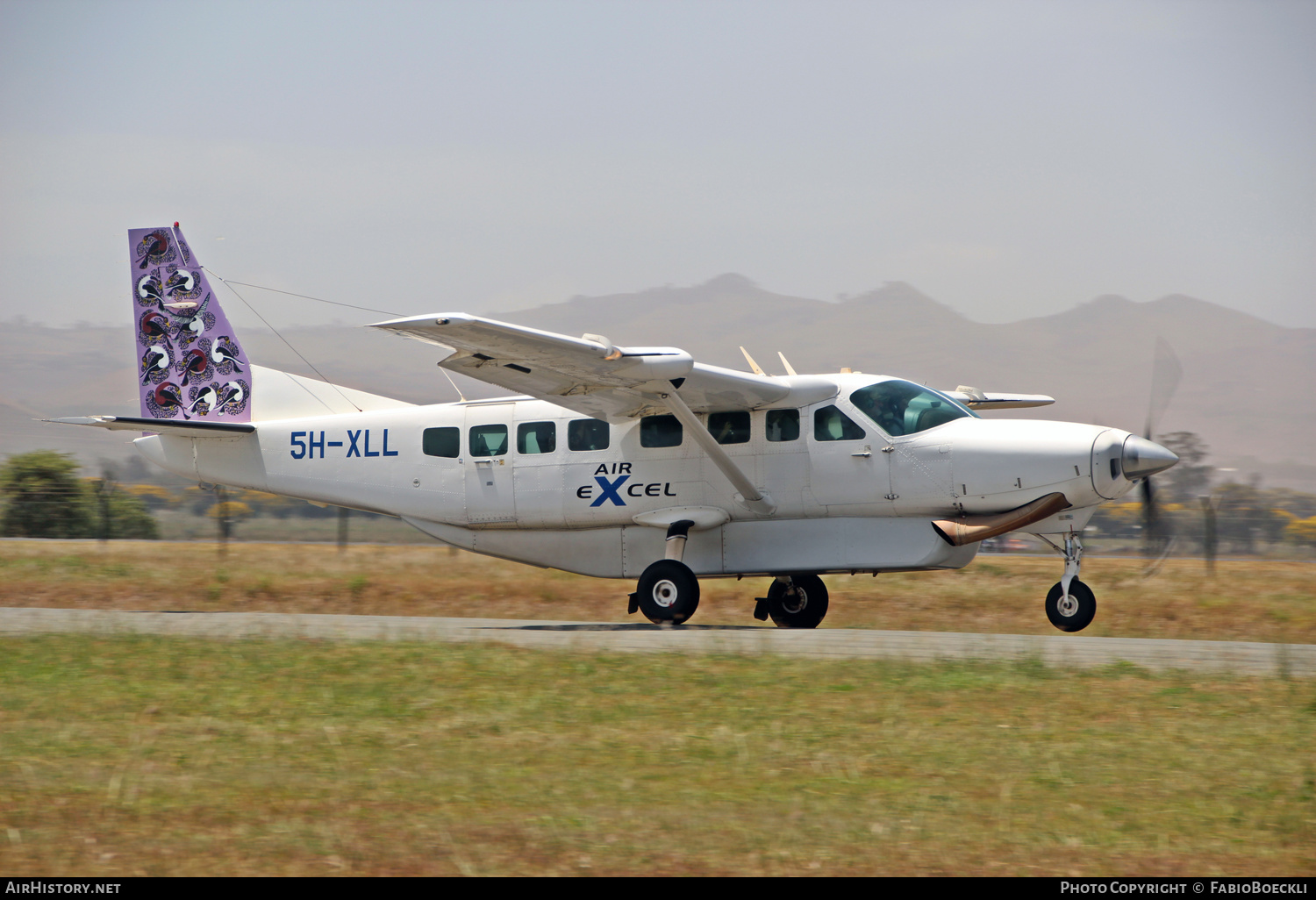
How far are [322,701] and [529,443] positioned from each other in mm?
7514

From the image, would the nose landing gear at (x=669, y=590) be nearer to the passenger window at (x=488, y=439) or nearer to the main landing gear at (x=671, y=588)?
the main landing gear at (x=671, y=588)

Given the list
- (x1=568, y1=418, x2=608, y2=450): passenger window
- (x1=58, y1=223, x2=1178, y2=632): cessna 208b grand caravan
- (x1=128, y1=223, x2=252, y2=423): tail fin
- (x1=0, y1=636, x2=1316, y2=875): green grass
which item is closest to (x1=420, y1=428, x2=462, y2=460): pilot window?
(x1=58, y1=223, x2=1178, y2=632): cessna 208b grand caravan

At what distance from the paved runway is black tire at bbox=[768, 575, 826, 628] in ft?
6.13

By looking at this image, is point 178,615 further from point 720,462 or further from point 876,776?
point 876,776

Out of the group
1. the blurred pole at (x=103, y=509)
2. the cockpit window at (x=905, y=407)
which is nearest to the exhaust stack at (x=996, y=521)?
the cockpit window at (x=905, y=407)

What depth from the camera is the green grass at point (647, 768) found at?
504 centimetres

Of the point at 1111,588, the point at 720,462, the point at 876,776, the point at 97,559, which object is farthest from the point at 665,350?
the point at 97,559

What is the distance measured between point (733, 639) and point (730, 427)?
11.8 ft

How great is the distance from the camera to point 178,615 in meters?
15.3

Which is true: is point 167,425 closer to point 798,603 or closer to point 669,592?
point 669,592

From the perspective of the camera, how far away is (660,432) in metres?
15.1

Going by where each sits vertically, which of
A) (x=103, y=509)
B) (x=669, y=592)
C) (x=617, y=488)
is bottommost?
(x=669, y=592)

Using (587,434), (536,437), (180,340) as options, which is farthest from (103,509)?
(587,434)

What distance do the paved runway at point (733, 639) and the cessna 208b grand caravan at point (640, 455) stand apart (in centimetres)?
118
